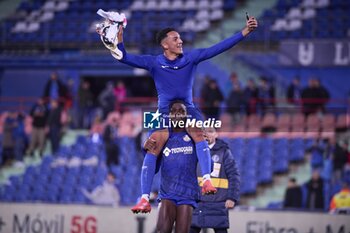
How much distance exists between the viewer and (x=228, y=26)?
27.2 meters

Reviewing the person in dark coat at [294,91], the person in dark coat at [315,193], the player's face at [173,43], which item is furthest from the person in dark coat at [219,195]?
the person in dark coat at [294,91]

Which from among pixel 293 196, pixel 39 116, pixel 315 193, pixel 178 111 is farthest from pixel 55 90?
pixel 178 111

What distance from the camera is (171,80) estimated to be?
9523 mm

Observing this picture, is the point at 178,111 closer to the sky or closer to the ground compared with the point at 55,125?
closer to the sky

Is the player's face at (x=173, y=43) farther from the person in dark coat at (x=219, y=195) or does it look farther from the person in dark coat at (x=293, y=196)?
the person in dark coat at (x=293, y=196)

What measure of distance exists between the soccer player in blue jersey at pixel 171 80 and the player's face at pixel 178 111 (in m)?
0.07

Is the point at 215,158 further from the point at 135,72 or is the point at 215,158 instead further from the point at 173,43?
the point at 135,72

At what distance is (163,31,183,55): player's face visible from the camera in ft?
31.5

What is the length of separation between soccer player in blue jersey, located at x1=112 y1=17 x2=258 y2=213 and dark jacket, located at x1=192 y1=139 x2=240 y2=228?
1602 mm

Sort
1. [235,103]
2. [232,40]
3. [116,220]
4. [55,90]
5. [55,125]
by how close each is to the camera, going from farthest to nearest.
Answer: [55,90] → [55,125] → [235,103] → [116,220] → [232,40]

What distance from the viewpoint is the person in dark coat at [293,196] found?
18.1 metres

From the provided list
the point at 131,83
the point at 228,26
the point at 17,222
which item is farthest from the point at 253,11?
the point at 17,222

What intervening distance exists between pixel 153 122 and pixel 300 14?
17091 millimetres

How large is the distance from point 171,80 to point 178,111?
14.4 inches
